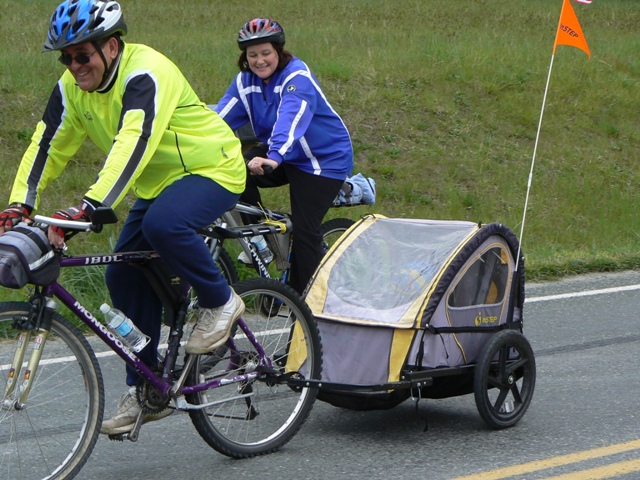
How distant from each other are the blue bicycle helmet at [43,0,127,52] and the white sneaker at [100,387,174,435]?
5.13ft

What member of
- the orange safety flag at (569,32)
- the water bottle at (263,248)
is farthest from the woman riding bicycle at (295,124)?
the orange safety flag at (569,32)

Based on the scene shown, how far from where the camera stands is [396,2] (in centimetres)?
2248

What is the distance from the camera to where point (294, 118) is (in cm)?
628

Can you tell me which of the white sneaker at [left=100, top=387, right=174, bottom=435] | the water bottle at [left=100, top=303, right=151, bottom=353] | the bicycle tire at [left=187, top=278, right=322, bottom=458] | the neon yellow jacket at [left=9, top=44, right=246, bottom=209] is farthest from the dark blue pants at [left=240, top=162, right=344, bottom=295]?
the water bottle at [left=100, top=303, right=151, bottom=353]

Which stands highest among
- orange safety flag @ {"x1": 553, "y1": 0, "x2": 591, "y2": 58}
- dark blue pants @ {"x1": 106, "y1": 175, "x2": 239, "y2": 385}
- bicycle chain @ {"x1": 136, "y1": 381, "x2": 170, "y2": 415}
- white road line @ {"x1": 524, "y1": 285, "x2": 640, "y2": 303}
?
orange safety flag @ {"x1": 553, "y1": 0, "x2": 591, "y2": 58}


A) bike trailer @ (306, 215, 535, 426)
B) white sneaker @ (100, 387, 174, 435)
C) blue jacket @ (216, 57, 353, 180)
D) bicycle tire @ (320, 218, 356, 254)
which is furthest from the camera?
Answer: bicycle tire @ (320, 218, 356, 254)

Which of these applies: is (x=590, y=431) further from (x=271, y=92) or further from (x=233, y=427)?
(x=271, y=92)

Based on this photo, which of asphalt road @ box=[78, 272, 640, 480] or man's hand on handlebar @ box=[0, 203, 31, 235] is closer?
man's hand on handlebar @ box=[0, 203, 31, 235]

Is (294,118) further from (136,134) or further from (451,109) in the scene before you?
(451,109)

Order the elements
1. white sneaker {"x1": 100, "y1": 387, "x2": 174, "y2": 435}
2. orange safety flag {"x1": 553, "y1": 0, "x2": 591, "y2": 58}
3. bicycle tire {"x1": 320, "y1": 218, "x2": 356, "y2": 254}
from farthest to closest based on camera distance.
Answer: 1. orange safety flag {"x1": 553, "y1": 0, "x2": 591, "y2": 58}
2. bicycle tire {"x1": 320, "y1": 218, "x2": 356, "y2": 254}
3. white sneaker {"x1": 100, "y1": 387, "x2": 174, "y2": 435}

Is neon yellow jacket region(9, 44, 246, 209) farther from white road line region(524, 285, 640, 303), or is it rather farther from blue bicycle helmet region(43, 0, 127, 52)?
white road line region(524, 285, 640, 303)

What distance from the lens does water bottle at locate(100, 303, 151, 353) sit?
443 centimetres

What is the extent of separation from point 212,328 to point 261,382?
0.57 meters

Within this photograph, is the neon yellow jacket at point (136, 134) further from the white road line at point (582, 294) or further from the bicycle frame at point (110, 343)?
the white road line at point (582, 294)
